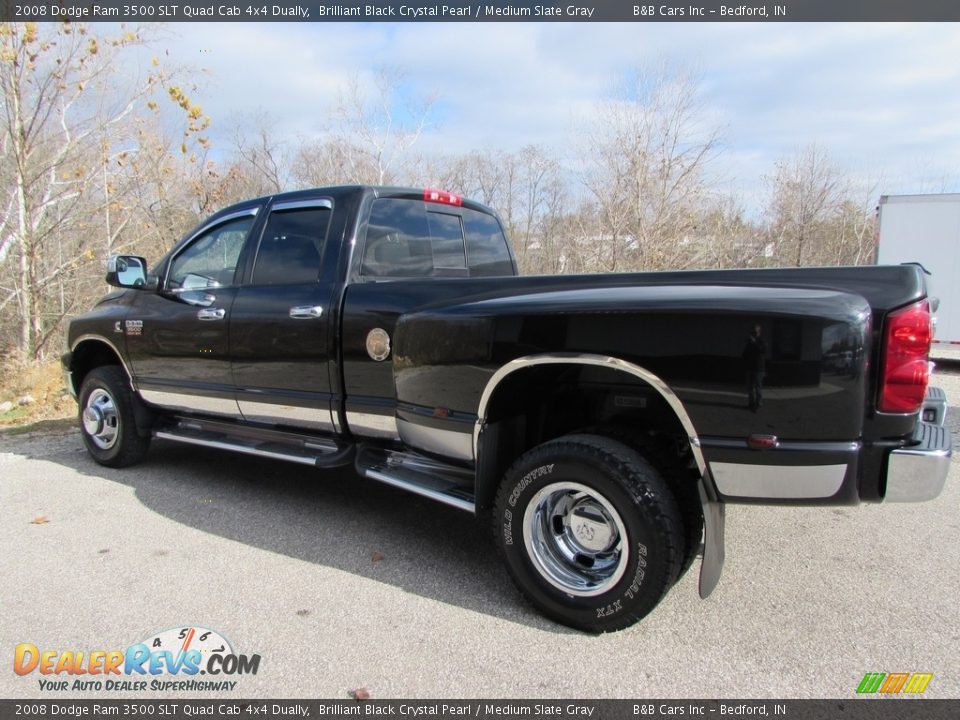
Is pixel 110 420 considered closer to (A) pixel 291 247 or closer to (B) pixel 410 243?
(A) pixel 291 247

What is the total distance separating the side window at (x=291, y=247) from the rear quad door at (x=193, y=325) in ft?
0.76

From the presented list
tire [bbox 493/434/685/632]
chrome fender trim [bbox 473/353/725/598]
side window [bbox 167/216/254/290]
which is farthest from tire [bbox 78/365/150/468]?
chrome fender trim [bbox 473/353/725/598]

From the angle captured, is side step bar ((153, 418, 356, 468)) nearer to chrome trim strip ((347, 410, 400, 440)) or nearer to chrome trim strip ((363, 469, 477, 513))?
chrome trim strip ((347, 410, 400, 440))

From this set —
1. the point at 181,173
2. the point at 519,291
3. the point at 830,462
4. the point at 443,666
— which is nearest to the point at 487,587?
the point at 443,666

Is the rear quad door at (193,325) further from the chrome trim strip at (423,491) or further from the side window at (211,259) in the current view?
the chrome trim strip at (423,491)

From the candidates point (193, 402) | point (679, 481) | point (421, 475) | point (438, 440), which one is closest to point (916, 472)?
point (679, 481)

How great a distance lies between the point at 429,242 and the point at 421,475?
1.70 m

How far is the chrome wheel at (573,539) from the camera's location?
2670mm

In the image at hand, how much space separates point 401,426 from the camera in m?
3.40

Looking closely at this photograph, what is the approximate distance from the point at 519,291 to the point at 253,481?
3.05m

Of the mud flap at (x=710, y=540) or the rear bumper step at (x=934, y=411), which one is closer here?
the mud flap at (x=710, y=540)

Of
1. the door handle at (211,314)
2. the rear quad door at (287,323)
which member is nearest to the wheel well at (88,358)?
the door handle at (211,314)

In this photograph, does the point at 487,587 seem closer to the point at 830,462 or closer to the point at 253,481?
the point at 830,462

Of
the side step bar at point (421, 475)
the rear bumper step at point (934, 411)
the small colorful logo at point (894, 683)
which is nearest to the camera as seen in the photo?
the small colorful logo at point (894, 683)
